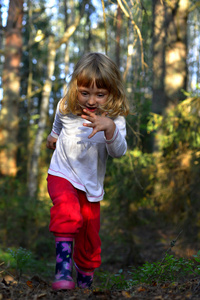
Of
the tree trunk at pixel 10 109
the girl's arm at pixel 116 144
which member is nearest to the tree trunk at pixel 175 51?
the tree trunk at pixel 10 109

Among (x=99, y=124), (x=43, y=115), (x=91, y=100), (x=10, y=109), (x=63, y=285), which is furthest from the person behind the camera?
(x=10, y=109)

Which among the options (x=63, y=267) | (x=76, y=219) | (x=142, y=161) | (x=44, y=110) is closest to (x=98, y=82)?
(x=76, y=219)

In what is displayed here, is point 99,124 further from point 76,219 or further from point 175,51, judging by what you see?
point 175,51

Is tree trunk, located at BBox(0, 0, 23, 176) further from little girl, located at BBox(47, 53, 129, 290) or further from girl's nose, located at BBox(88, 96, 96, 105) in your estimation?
girl's nose, located at BBox(88, 96, 96, 105)

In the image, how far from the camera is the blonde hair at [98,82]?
283cm

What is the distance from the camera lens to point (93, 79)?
111 inches

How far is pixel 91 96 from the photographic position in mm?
2836

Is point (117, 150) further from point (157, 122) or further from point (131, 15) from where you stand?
point (157, 122)

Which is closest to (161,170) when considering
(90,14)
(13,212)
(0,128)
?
(13,212)

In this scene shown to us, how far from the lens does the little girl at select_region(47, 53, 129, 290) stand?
276 centimetres

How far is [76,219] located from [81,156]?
0.57 meters

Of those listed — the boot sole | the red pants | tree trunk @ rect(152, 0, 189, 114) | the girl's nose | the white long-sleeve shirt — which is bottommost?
the boot sole

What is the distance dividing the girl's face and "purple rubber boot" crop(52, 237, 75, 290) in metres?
1.12

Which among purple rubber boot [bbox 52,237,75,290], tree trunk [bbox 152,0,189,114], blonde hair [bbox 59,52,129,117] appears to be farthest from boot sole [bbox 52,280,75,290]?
tree trunk [bbox 152,0,189,114]
